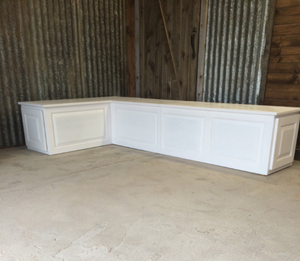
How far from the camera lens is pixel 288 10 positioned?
3.29 meters

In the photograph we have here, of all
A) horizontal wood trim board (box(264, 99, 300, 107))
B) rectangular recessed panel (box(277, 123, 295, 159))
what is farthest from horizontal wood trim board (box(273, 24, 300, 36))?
rectangular recessed panel (box(277, 123, 295, 159))

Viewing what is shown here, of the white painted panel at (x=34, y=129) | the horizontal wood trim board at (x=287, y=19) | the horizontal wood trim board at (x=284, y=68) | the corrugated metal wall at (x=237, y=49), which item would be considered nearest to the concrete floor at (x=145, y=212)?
the white painted panel at (x=34, y=129)

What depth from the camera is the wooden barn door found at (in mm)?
4250

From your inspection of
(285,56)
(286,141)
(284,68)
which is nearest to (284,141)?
(286,141)

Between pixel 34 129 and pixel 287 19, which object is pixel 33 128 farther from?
pixel 287 19

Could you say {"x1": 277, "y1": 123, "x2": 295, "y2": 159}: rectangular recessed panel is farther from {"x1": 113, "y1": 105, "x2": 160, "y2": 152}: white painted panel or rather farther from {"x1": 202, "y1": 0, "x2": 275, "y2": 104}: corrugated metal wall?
{"x1": 113, "y1": 105, "x2": 160, "y2": 152}: white painted panel

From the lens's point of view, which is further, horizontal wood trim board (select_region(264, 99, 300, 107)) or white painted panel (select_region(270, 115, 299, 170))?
horizontal wood trim board (select_region(264, 99, 300, 107))

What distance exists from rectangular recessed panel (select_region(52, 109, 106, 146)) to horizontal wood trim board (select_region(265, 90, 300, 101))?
243 centimetres

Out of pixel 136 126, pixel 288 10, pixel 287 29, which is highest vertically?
pixel 288 10

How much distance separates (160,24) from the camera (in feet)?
15.3

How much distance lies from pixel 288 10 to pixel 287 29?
234mm

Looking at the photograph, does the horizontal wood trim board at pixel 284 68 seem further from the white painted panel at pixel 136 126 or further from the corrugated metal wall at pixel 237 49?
the white painted panel at pixel 136 126

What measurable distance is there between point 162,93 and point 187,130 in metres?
1.76

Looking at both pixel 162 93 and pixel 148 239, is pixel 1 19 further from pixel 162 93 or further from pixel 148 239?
pixel 148 239
